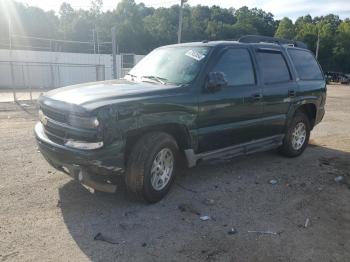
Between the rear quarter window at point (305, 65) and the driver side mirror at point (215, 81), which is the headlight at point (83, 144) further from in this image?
the rear quarter window at point (305, 65)

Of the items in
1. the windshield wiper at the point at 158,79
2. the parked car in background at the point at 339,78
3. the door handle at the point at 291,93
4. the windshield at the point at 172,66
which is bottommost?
the parked car in background at the point at 339,78

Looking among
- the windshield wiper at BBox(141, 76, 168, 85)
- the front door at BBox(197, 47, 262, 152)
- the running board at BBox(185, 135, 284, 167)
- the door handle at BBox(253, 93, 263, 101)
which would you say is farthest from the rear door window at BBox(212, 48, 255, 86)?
the running board at BBox(185, 135, 284, 167)

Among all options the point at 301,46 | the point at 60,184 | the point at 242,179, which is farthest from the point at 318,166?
the point at 60,184

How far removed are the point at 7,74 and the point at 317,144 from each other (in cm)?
2655

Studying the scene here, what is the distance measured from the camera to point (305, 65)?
7.58 meters

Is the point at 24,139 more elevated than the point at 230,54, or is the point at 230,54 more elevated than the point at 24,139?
the point at 230,54

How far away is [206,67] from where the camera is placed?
5422 millimetres

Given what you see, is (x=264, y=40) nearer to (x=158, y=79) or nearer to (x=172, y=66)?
(x=172, y=66)

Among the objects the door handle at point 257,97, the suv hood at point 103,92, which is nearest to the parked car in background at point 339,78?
the door handle at point 257,97

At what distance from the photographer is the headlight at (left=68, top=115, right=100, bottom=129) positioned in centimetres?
422

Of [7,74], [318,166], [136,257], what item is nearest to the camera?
[136,257]

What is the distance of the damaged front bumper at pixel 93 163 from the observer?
4.28 m

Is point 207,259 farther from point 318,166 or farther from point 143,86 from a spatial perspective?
point 318,166

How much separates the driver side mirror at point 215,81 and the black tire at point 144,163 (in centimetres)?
93
